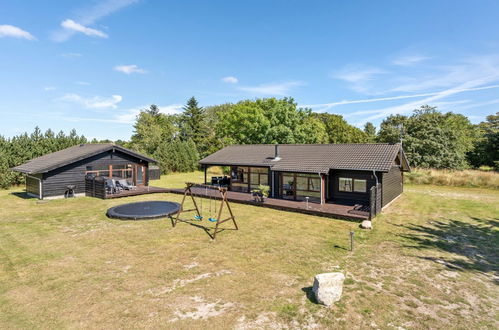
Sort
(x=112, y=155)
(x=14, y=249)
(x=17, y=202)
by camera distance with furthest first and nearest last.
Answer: (x=112, y=155) → (x=17, y=202) → (x=14, y=249)

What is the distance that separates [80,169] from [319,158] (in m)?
18.5

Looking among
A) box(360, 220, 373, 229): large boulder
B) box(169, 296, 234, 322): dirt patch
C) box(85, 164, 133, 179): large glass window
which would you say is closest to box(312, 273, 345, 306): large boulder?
box(169, 296, 234, 322): dirt patch

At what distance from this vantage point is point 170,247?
9891mm

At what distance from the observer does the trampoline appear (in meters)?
13.7

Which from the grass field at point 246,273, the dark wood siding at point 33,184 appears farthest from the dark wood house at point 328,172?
the dark wood siding at point 33,184

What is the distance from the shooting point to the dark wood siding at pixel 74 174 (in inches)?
746

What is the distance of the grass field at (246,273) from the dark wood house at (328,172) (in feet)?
10.8

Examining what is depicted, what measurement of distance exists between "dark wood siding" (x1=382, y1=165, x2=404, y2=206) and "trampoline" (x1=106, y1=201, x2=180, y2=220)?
1301 centimetres

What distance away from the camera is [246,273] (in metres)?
7.80

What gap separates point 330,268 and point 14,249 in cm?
1134

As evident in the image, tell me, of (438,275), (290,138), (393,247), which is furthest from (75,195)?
(290,138)

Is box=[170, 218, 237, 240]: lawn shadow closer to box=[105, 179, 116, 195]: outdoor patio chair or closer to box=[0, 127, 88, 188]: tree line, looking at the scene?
box=[105, 179, 116, 195]: outdoor patio chair

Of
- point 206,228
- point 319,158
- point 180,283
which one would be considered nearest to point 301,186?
point 319,158

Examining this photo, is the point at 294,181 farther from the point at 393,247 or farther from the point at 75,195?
the point at 75,195
